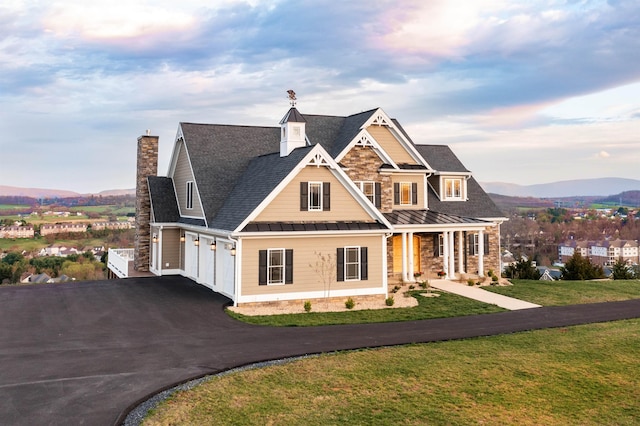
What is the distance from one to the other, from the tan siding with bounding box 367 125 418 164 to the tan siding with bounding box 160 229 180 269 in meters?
11.8

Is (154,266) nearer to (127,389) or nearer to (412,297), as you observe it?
(412,297)

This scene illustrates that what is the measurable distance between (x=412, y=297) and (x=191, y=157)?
12486mm

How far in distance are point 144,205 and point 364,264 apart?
13.9 metres

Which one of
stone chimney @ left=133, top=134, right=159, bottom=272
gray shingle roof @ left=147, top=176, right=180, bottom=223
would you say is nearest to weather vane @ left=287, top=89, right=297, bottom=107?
gray shingle roof @ left=147, top=176, right=180, bottom=223

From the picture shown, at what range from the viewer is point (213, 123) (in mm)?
26016

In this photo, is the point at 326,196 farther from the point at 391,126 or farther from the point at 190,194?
the point at 391,126

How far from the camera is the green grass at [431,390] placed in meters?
7.97

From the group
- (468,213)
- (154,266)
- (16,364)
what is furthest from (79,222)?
(16,364)

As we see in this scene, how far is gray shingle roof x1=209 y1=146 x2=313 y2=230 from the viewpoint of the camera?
60.5ft

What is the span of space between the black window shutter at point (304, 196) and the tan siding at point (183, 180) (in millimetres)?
6445

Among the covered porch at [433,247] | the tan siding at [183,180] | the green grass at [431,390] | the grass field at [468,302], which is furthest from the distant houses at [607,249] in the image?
the green grass at [431,390]

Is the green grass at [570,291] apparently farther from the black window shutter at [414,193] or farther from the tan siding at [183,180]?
the tan siding at [183,180]

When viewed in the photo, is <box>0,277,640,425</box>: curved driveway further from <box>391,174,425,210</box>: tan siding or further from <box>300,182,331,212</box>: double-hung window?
<box>391,174,425,210</box>: tan siding

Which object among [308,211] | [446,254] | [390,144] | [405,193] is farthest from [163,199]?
[446,254]
